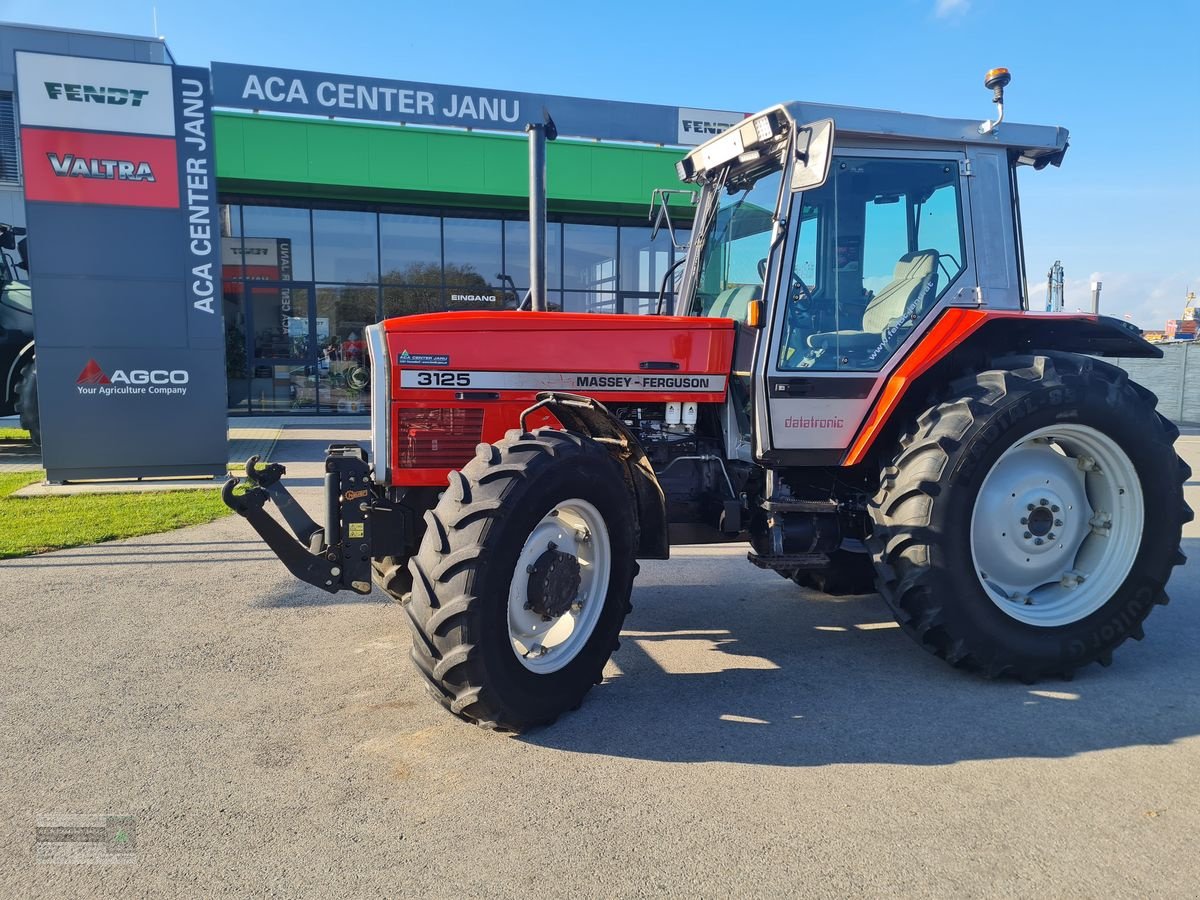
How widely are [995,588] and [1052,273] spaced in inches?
78.1

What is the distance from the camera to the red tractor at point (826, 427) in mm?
3820

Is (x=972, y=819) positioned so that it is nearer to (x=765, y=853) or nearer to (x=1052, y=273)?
(x=765, y=853)

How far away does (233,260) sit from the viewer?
16859 millimetres

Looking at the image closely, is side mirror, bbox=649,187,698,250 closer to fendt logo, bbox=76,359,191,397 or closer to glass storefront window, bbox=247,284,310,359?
fendt logo, bbox=76,359,191,397

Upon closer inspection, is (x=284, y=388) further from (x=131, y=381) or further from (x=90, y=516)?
(x=90, y=516)

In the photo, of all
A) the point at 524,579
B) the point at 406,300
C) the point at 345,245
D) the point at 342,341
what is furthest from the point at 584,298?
the point at 524,579

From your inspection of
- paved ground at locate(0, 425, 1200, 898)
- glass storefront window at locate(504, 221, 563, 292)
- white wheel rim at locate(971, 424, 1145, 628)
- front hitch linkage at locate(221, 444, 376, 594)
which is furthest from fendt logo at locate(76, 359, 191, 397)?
glass storefront window at locate(504, 221, 563, 292)

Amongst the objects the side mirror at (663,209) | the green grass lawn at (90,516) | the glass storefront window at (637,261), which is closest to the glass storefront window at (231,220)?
the glass storefront window at (637,261)

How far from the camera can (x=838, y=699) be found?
12.7 ft

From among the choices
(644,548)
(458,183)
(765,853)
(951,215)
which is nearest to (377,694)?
(644,548)

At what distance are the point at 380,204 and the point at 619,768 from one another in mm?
16009

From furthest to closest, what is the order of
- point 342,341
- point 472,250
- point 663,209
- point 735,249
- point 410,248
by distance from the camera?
point 472,250
point 342,341
point 410,248
point 663,209
point 735,249

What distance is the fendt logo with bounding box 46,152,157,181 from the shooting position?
355 inches

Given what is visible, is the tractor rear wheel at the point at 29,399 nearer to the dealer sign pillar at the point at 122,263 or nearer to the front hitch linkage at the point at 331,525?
the dealer sign pillar at the point at 122,263
